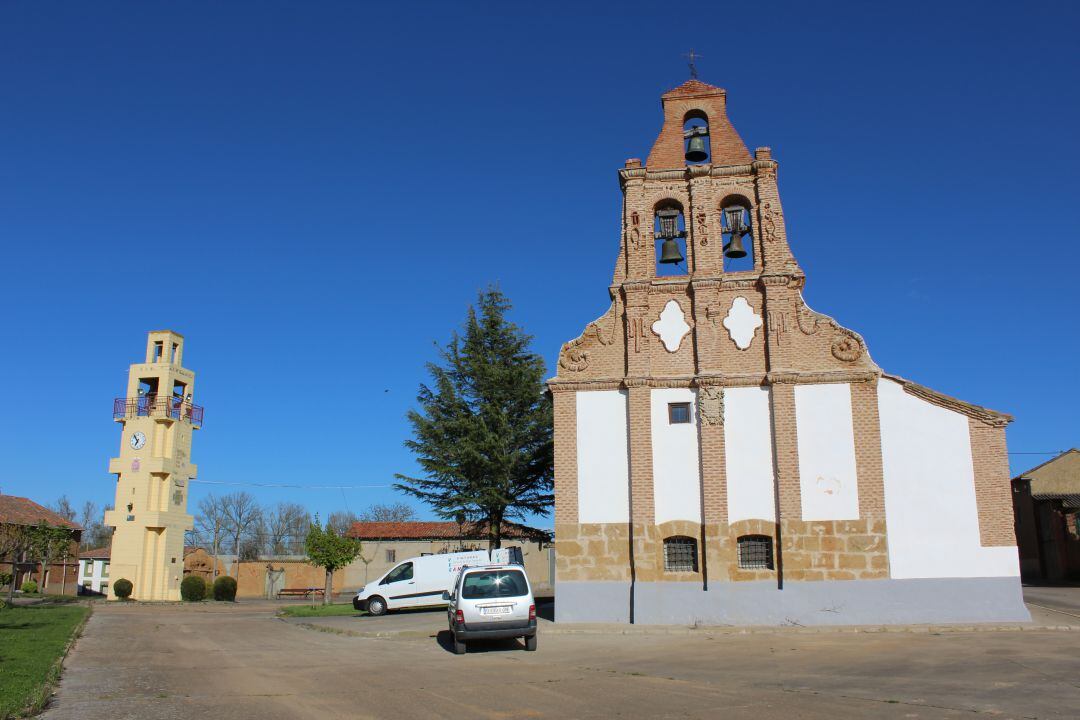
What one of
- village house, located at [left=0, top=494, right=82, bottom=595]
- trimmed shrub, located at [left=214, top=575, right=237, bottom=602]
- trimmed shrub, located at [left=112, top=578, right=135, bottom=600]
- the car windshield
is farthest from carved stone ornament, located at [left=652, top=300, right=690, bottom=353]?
village house, located at [left=0, top=494, right=82, bottom=595]

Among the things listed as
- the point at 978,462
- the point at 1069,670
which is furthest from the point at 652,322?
the point at 1069,670

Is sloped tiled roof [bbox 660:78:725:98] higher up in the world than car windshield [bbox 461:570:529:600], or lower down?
higher up

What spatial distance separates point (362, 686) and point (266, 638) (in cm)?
996

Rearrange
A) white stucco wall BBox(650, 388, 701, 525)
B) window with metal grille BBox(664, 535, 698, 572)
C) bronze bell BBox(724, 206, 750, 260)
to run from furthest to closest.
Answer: bronze bell BBox(724, 206, 750, 260) < white stucco wall BBox(650, 388, 701, 525) < window with metal grille BBox(664, 535, 698, 572)

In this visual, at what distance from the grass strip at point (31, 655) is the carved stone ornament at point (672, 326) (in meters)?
15.0

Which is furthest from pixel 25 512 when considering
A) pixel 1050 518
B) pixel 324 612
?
pixel 1050 518

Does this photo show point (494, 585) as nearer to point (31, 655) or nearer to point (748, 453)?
point (748, 453)

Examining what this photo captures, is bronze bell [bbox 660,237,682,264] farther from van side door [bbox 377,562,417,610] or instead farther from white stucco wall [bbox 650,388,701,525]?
van side door [bbox 377,562,417,610]

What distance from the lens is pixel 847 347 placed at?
20609 mm

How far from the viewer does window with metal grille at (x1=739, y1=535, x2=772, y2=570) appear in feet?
65.7

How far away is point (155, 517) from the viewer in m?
44.3

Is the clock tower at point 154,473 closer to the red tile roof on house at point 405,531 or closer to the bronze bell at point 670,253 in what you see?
the red tile roof on house at point 405,531

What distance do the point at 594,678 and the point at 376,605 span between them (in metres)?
16.5

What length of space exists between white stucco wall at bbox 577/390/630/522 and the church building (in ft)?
0.12
